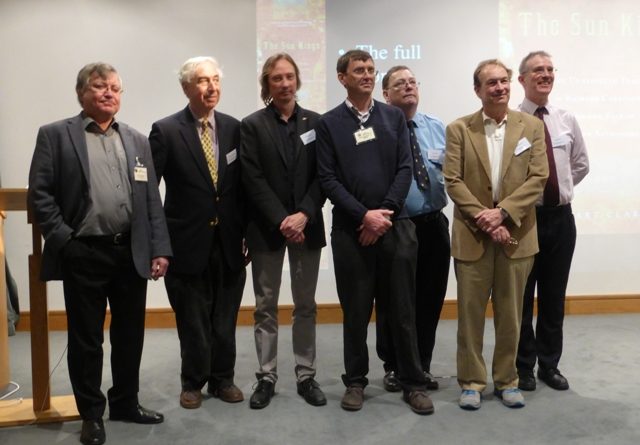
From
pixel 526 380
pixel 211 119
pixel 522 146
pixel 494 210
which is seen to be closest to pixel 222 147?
pixel 211 119

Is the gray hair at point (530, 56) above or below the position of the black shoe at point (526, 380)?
above

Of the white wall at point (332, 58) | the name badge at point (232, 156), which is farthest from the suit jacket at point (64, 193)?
the white wall at point (332, 58)

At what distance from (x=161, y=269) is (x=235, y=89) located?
241 centimetres

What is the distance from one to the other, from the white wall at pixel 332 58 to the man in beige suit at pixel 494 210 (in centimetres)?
198

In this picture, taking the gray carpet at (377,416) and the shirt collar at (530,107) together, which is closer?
the gray carpet at (377,416)

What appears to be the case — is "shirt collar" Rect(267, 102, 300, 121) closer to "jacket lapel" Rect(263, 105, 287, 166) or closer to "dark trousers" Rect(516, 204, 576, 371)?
"jacket lapel" Rect(263, 105, 287, 166)

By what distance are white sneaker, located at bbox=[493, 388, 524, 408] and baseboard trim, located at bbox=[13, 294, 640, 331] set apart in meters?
1.97

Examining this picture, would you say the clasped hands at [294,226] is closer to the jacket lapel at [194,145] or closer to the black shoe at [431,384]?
the jacket lapel at [194,145]

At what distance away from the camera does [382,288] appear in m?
3.13

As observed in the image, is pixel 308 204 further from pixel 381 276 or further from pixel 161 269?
pixel 161 269

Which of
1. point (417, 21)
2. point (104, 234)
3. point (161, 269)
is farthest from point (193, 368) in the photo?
point (417, 21)

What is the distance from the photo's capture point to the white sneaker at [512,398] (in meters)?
3.07

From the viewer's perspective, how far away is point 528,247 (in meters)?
3.09

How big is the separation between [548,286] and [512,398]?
2.24ft
